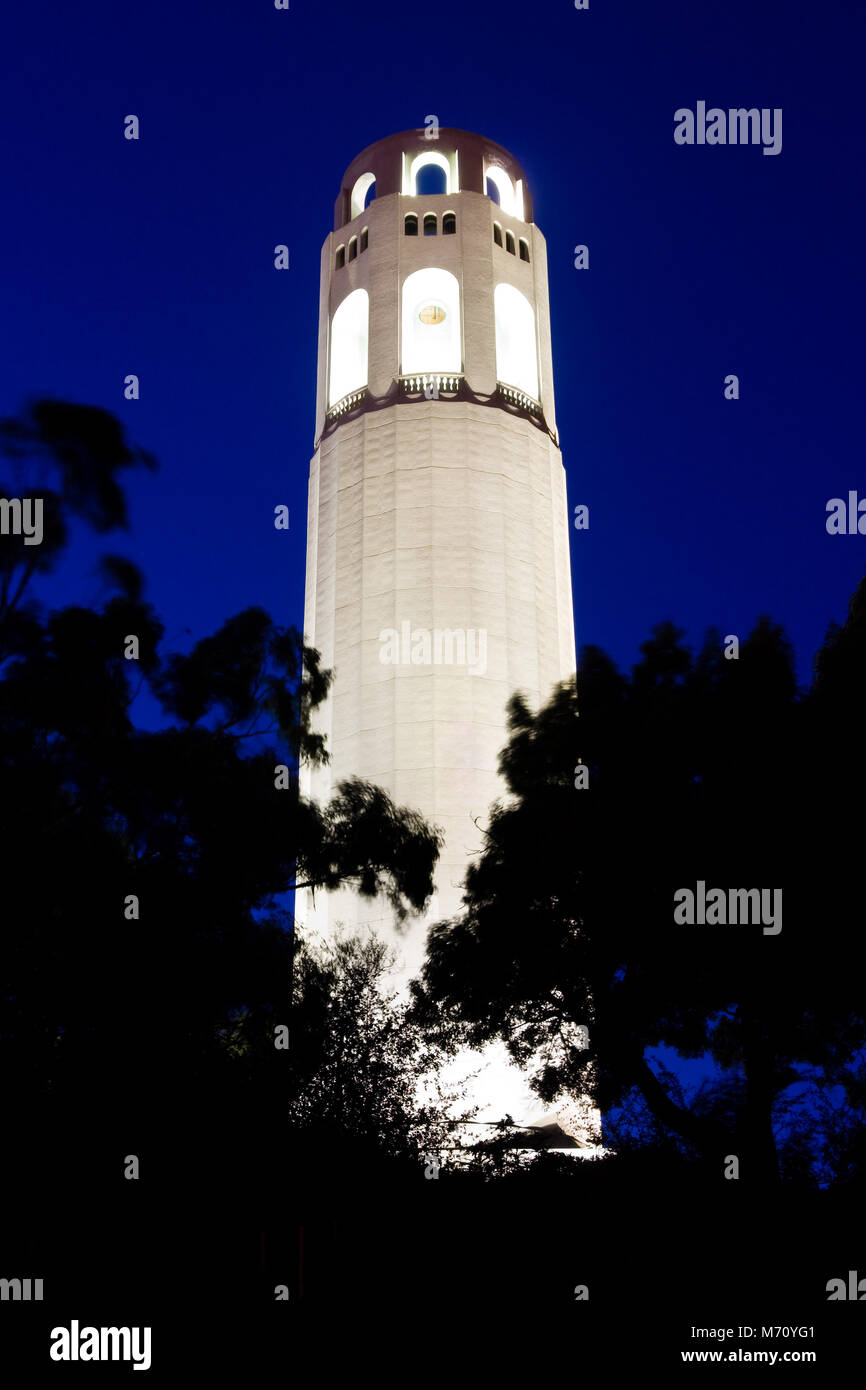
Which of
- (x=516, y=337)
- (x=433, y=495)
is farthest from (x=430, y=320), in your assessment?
(x=433, y=495)

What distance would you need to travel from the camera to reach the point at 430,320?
143 feet

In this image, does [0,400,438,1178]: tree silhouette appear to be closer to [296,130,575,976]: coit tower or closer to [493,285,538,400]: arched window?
[296,130,575,976]: coit tower

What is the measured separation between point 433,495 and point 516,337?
920 cm

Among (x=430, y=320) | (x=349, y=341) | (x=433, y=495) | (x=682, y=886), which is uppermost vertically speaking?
(x=349, y=341)

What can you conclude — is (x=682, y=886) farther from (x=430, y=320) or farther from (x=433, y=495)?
(x=430, y=320)

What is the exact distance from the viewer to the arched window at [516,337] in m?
44.3

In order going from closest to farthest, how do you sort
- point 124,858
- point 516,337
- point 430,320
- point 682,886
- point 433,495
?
point 124,858 < point 682,886 < point 433,495 < point 430,320 < point 516,337

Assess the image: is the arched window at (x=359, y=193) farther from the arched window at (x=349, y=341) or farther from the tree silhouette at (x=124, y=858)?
the tree silhouette at (x=124, y=858)

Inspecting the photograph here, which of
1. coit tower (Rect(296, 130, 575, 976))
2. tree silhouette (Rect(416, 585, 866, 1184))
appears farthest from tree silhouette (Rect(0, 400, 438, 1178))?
coit tower (Rect(296, 130, 575, 976))

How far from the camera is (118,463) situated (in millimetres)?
15883

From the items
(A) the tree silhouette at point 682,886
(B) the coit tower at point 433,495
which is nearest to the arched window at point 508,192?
(B) the coit tower at point 433,495

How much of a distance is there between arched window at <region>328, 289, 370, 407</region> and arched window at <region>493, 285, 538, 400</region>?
4.93 metres
